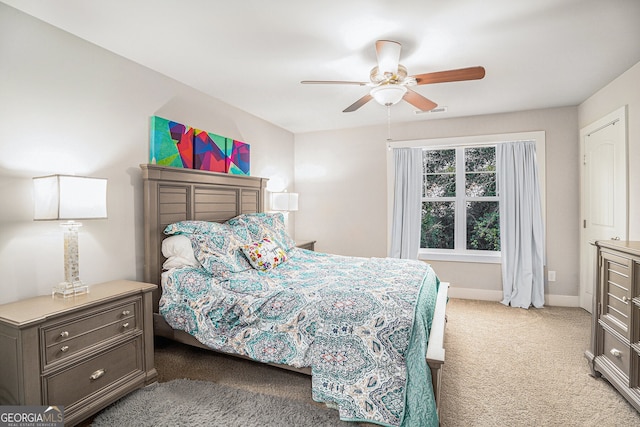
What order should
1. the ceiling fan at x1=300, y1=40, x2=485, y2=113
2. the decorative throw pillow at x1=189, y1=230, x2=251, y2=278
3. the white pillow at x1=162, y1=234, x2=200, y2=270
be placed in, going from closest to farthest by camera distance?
the ceiling fan at x1=300, y1=40, x2=485, y2=113 < the decorative throw pillow at x1=189, y1=230, x2=251, y2=278 < the white pillow at x1=162, y1=234, x2=200, y2=270

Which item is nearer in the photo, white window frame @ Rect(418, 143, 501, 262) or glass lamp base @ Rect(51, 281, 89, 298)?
glass lamp base @ Rect(51, 281, 89, 298)

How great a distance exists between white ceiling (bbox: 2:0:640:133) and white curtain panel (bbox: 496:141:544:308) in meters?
0.91

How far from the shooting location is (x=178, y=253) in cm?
267

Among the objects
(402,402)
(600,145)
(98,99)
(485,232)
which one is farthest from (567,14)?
(98,99)

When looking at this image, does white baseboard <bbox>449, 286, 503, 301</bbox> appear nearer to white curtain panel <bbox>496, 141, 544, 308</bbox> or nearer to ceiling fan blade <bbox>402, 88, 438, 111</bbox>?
white curtain panel <bbox>496, 141, 544, 308</bbox>

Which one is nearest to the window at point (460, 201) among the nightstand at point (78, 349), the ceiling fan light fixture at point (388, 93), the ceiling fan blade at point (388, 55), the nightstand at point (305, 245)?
the nightstand at point (305, 245)

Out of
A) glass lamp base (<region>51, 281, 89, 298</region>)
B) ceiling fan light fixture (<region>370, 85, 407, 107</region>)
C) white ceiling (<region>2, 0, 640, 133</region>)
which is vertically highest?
white ceiling (<region>2, 0, 640, 133</region>)

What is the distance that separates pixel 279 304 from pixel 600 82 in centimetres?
370

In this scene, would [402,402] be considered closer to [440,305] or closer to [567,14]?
[440,305]

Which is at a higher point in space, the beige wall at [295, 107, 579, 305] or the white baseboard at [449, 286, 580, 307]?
the beige wall at [295, 107, 579, 305]

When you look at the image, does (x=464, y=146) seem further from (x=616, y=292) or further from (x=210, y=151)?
(x=210, y=151)

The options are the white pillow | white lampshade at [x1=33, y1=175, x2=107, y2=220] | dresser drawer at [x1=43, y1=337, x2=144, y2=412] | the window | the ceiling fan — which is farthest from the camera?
the window

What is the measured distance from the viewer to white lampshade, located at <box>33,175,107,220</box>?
6.05 feet

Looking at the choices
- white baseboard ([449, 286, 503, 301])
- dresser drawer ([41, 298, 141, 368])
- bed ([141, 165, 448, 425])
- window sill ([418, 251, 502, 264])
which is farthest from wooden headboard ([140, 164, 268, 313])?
white baseboard ([449, 286, 503, 301])
